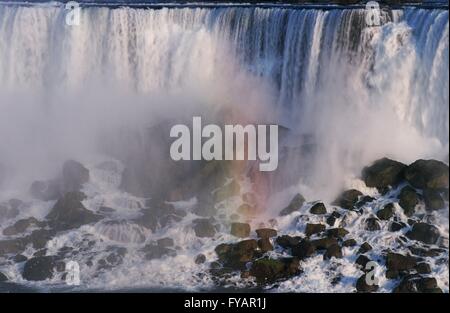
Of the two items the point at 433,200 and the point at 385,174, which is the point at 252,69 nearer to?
the point at 385,174

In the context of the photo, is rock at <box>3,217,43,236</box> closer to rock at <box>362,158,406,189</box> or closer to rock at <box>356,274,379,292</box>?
rock at <box>356,274,379,292</box>

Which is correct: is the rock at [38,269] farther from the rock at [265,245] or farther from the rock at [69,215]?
the rock at [265,245]

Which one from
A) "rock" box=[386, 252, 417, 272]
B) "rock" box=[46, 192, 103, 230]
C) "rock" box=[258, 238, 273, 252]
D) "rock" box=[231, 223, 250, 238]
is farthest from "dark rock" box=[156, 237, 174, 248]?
"rock" box=[386, 252, 417, 272]

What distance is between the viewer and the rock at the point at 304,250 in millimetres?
22078

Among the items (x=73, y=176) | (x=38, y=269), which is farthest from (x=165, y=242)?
(x=73, y=176)

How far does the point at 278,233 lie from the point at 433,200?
15.2ft

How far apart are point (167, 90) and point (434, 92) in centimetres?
1041

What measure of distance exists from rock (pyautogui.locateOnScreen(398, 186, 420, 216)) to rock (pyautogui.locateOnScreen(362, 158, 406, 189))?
0.75 meters

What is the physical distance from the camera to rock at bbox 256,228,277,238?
2314 cm

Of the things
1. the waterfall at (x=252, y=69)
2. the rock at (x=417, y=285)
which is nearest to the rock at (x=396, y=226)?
the rock at (x=417, y=285)

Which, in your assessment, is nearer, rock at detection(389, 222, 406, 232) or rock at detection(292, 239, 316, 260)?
rock at detection(292, 239, 316, 260)

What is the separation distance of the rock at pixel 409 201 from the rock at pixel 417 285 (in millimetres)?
2760

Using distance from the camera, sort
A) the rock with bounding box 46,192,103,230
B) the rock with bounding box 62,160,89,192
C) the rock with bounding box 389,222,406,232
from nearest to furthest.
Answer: the rock with bounding box 389,222,406,232
the rock with bounding box 46,192,103,230
the rock with bounding box 62,160,89,192
